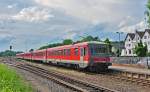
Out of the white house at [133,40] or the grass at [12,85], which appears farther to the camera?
the white house at [133,40]

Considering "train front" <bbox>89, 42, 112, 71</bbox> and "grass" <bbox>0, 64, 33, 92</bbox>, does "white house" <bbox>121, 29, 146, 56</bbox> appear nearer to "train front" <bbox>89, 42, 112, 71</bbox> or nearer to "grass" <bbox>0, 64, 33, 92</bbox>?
"train front" <bbox>89, 42, 112, 71</bbox>

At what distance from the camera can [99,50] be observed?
36.4m

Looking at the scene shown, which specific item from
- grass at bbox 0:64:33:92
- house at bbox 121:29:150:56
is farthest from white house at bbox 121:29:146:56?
grass at bbox 0:64:33:92

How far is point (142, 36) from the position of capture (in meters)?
118

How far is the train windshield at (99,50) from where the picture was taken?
118 ft

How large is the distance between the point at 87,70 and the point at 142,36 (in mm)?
81093

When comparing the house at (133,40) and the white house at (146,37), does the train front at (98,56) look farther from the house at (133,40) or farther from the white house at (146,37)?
the house at (133,40)

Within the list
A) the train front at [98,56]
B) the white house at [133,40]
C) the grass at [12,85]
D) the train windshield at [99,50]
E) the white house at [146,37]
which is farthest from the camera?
the white house at [133,40]

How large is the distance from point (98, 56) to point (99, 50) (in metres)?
0.70

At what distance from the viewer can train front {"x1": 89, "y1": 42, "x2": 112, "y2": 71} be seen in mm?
35594

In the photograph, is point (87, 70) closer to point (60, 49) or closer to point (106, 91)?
point (60, 49)

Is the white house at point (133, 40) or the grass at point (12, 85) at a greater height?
the white house at point (133, 40)

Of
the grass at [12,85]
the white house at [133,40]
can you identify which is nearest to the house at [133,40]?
the white house at [133,40]

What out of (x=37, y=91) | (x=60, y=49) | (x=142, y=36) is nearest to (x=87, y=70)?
(x=60, y=49)
